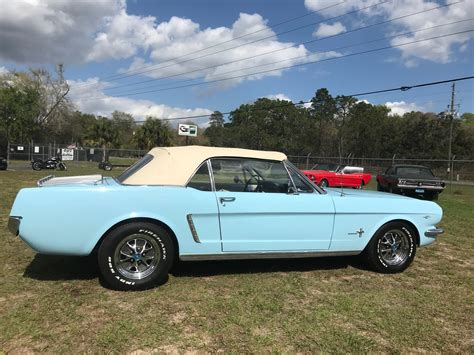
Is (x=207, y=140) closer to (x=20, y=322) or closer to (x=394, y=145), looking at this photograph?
(x=394, y=145)

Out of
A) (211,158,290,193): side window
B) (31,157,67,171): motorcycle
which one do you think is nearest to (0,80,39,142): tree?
(31,157,67,171): motorcycle

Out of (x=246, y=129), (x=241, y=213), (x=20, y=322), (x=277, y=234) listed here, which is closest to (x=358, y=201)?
(x=277, y=234)

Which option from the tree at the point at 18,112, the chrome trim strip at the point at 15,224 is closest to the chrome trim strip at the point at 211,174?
the chrome trim strip at the point at 15,224

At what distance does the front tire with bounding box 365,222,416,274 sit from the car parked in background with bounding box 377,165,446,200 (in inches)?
431

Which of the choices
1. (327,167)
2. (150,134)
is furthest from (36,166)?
(150,134)

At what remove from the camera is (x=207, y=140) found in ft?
275

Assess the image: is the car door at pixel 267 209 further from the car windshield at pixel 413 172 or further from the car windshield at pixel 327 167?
the car windshield at pixel 327 167

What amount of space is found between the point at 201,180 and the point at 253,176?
677mm

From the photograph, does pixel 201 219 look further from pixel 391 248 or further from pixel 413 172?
Result: pixel 413 172

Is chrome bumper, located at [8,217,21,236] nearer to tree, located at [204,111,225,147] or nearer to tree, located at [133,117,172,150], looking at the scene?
tree, located at [133,117,172,150]

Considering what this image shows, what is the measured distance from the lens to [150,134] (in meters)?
59.4

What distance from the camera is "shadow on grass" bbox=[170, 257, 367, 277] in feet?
16.7

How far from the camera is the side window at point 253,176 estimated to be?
4852mm

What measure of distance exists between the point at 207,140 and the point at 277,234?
79708 mm
